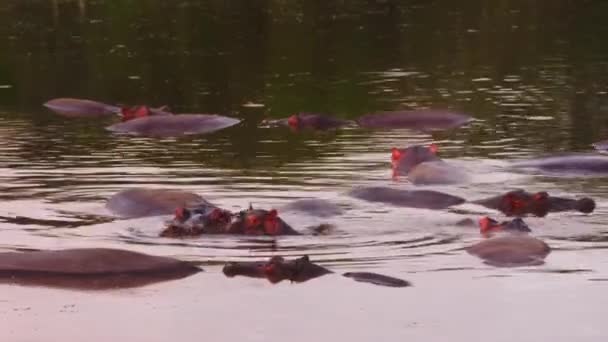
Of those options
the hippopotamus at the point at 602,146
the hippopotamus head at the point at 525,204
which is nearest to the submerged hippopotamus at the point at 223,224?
the hippopotamus head at the point at 525,204

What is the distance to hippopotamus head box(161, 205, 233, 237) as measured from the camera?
346 inches

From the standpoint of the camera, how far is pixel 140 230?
9.01 meters

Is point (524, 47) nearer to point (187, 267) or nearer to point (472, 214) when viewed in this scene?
point (472, 214)

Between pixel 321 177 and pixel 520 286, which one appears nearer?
pixel 520 286

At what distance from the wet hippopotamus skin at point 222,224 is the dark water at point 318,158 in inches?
4.0

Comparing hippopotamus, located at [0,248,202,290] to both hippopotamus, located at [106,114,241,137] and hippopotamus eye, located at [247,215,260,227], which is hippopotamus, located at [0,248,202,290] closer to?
hippopotamus eye, located at [247,215,260,227]

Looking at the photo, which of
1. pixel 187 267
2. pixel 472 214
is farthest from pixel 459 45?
pixel 187 267

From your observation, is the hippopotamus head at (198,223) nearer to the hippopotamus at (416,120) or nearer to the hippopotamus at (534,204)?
the hippopotamus at (534,204)

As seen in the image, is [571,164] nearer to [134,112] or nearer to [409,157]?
[409,157]

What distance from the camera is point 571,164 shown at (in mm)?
10820

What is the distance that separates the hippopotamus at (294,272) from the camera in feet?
25.5

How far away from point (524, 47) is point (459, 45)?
0.98m

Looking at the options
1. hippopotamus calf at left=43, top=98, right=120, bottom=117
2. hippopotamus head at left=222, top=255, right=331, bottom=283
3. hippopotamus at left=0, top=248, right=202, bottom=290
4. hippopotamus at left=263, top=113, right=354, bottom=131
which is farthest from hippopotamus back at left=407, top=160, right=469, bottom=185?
hippopotamus calf at left=43, top=98, right=120, bottom=117

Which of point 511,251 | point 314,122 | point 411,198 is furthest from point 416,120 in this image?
point 511,251
